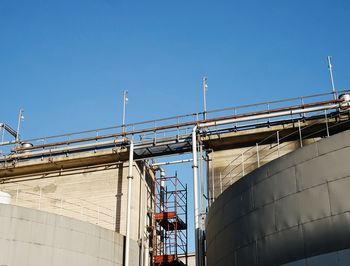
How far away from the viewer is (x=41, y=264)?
63.2 feet

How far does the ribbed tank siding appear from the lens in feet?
41.0

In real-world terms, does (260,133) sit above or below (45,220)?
above

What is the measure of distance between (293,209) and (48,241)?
10600 mm

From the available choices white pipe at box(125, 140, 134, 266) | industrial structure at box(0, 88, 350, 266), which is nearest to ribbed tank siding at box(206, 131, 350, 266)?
industrial structure at box(0, 88, 350, 266)

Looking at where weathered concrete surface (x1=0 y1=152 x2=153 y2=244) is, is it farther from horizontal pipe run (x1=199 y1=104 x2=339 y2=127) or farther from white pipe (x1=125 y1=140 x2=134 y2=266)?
horizontal pipe run (x1=199 y1=104 x2=339 y2=127)

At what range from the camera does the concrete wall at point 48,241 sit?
1888 centimetres

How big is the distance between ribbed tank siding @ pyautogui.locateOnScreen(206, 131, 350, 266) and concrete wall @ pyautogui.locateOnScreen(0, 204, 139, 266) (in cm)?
704

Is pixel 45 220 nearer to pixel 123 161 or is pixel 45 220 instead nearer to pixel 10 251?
pixel 10 251

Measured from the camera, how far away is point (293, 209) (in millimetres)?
13656

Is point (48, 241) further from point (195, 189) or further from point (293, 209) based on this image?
point (293, 209)

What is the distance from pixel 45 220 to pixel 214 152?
9.13 m

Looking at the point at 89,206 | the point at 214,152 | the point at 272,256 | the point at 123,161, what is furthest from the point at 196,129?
the point at 272,256

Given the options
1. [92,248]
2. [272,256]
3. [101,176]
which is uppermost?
[101,176]

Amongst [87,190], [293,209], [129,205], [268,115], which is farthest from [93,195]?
[293,209]
